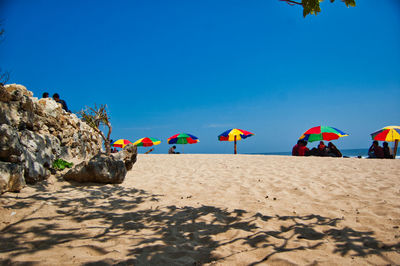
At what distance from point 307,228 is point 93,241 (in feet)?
10.3

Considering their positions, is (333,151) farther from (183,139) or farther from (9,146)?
(9,146)

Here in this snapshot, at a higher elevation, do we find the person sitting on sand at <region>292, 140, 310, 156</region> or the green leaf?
the person sitting on sand at <region>292, 140, 310, 156</region>

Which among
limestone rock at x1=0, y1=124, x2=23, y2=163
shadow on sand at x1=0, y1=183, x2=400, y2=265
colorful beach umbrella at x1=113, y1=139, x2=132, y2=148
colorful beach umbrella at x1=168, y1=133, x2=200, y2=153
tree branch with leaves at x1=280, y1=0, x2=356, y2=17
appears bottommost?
shadow on sand at x1=0, y1=183, x2=400, y2=265

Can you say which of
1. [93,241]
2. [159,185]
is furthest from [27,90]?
[93,241]

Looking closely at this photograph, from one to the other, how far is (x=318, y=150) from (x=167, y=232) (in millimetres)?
12784

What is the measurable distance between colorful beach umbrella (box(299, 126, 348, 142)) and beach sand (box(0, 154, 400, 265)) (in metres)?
8.45

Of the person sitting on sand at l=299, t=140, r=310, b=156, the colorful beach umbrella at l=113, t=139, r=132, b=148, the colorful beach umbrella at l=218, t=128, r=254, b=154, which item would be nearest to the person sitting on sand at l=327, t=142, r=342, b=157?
the person sitting on sand at l=299, t=140, r=310, b=156

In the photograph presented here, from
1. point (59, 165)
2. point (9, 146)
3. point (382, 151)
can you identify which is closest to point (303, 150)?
point (382, 151)

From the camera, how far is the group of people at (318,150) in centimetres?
1291

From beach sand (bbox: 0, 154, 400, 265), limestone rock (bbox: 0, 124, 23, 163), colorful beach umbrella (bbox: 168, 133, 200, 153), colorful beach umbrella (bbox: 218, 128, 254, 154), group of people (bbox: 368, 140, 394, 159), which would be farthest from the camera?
colorful beach umbrella (bbox: 168, 133, 200, 153)

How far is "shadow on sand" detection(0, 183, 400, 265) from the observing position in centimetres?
246

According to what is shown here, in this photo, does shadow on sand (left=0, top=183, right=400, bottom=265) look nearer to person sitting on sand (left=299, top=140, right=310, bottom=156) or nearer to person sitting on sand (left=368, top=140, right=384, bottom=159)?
person sitting on sand (left=299, top=140, right=310, bottom=156)

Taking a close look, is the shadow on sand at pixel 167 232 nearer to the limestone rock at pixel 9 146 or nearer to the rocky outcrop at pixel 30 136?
the rocky outcrop at pixel 30 136

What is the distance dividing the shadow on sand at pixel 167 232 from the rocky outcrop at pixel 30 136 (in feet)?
2.10
